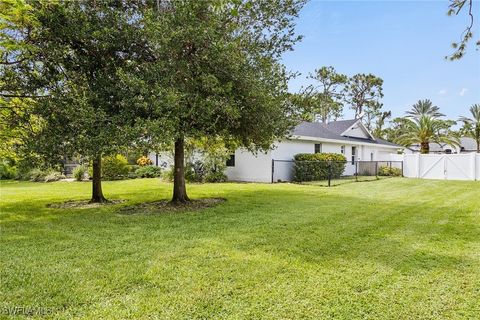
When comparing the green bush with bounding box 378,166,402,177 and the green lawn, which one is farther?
the green bush with bounding box 378,166,402,177

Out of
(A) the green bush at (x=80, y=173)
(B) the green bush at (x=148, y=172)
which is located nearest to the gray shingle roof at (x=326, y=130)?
(B) the green bush at (x=148, y=172)

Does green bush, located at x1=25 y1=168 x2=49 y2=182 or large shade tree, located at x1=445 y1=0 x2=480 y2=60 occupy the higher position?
large shade tree, located at x1=445 y1=0 x2=480 y2=60

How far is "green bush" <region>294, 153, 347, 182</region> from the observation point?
18.7 metres

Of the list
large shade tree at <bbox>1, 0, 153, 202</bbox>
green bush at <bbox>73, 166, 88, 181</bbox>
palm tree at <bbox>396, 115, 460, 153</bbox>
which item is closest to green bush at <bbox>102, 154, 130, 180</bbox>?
green bush at <bbox>73, 166, 88, 181</bbox>

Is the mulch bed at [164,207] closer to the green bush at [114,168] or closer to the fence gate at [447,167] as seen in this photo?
the green bush at [114,168]

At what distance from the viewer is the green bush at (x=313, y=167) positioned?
18.7 meters

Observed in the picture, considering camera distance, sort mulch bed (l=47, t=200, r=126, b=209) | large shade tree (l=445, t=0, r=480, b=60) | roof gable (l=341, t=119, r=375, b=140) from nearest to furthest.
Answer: large shade tree (l=445, t=0, r=480, b=60) → mulch bed (l=47, t=200, r=126, b=209) → roof gable (l=341, t=119, r=375, b=140)

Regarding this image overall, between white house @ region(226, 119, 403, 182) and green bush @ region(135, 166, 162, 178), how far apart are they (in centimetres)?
629

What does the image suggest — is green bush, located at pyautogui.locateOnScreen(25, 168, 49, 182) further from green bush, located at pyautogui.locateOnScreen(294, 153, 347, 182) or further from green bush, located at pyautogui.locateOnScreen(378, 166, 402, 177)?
green bush, located at pyautogui.locateOnScreen(378, 166, 402, 177)

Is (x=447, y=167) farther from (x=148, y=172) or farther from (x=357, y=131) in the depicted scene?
(x=148, y=172)

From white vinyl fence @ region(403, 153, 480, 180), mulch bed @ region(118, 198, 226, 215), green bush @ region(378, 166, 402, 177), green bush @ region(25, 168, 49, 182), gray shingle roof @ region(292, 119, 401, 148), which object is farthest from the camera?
green bush @ region(378, 166, 402, 177)

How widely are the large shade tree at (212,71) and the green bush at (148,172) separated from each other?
14477 millimetres

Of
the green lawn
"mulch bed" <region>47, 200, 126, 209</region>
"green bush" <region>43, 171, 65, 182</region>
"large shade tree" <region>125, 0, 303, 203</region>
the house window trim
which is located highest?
"large shade tree" <region>125, 0, 303, 203</region>

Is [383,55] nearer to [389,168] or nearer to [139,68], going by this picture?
[389,168]
